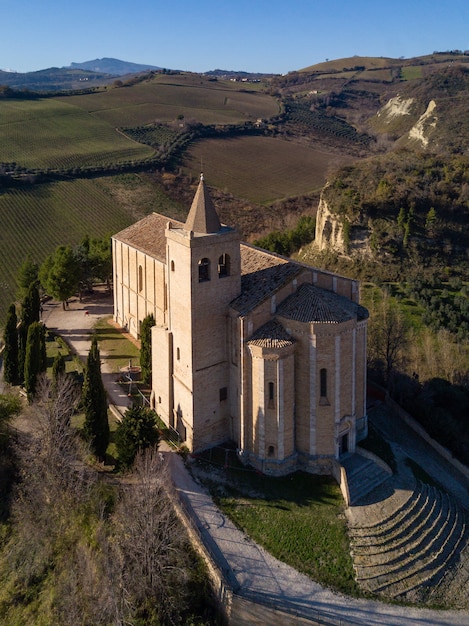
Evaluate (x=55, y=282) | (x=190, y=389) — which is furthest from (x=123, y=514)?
(x=55, y=282)

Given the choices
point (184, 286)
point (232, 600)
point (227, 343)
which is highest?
point (184, 286)

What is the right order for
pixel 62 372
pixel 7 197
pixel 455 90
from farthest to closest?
pixel 455 90 → pixel 7 197 → pixel 62 372

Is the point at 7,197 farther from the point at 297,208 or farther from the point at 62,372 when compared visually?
the point at 62,372

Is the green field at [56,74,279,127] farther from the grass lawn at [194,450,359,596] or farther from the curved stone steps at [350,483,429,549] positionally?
the curved stone steps at [350,483,429,549]

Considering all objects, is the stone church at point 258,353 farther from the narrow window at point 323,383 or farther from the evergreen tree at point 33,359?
the evergreen tree at point 33,359

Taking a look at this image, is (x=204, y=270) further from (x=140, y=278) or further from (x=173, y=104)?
(x=173, y=104)

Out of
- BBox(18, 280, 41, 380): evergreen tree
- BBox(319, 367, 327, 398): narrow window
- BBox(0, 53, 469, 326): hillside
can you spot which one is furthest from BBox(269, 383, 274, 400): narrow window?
BBox(0, 53, 469, 326): hillside
